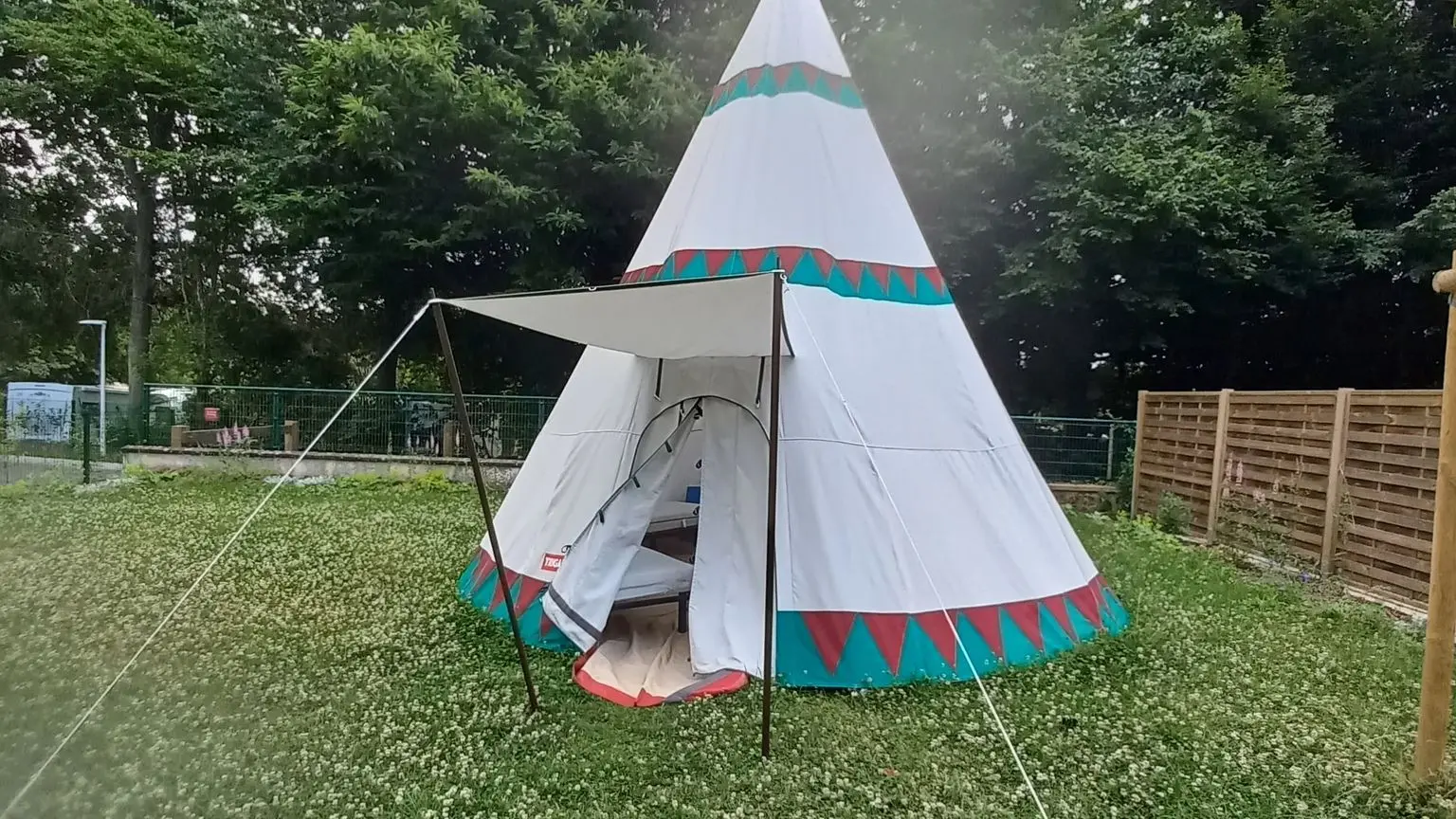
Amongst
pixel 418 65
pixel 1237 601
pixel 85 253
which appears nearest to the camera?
pixel 1237 601

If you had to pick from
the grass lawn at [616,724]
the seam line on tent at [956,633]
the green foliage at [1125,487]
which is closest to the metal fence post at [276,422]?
the grass lawn at [616,724]

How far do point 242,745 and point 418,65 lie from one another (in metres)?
9.04

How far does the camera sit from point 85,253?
1575 centimetres

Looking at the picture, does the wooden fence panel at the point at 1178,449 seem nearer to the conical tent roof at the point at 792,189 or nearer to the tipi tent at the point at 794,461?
the tipi tent at the point at 794,461

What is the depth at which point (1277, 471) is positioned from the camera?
653cm

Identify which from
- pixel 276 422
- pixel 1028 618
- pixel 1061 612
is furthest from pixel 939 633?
pixel 276 422

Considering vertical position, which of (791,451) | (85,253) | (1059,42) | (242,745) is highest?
(1059,42)

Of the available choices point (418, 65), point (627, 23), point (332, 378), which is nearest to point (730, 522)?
point (418, 65)

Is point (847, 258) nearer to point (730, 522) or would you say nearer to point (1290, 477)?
point (730, 522)

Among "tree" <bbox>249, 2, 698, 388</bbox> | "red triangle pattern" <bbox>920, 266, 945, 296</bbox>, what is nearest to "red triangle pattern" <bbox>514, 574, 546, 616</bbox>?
"red triangle pattern" <bbox>920, 266, 945, 296</bbox>

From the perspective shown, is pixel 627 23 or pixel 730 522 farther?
pixel 627 23

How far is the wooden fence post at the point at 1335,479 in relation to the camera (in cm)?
579

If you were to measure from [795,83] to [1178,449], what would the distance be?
566 cm

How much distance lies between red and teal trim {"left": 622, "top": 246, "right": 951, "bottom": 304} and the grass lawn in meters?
2.06
